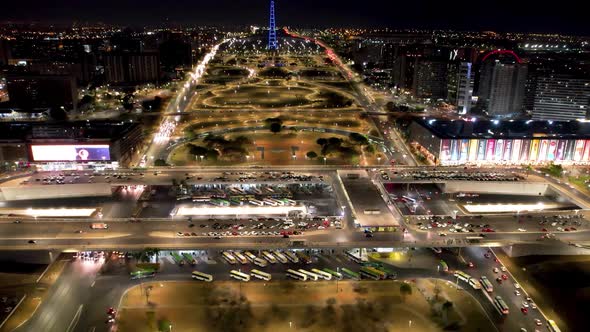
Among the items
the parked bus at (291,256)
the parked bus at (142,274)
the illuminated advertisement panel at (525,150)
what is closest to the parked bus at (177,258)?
the parked bus at (142,274)

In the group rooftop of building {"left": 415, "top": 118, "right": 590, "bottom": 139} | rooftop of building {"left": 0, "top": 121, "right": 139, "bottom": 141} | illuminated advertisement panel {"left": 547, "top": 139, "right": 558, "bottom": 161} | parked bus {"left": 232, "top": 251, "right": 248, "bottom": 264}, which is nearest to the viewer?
parked bus {"left": 232, "top": 251, "right": 248, "bottom": 264}

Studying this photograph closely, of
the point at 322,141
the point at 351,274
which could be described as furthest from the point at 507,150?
the point at 351,274

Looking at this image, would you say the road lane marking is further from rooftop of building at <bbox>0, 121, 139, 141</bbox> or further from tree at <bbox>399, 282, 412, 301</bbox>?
rooftop of building at <bbox>0, 121, 139, 141</bbox>

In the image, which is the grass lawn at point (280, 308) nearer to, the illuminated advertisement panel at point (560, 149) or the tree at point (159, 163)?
the tree at point (159, 163)

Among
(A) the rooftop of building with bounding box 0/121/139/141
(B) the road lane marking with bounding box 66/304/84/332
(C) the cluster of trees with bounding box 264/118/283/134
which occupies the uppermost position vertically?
(A) the rooftop of building with bounding box 0/121/139/141

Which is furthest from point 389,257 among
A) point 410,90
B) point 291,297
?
point 410,90

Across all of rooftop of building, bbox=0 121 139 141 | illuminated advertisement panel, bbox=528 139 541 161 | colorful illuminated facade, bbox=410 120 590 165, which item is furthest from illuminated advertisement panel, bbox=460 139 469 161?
rooftop of building, bbox=0 121 139 141

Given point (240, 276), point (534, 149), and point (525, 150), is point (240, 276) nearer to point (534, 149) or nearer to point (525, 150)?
point (525, 150)
